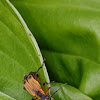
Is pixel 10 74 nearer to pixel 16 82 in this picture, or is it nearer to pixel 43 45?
pixel 16 82

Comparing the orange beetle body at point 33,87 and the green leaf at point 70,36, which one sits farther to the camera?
the green leaf at point 70,36

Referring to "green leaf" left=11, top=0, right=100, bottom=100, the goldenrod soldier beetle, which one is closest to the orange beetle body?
the goldenrod soldier beetle

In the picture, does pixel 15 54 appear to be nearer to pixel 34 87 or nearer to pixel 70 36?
pixel 34 87

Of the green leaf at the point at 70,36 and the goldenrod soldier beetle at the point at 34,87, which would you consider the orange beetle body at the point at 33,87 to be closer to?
the goldenrod soldier beetle at the point at 34,87

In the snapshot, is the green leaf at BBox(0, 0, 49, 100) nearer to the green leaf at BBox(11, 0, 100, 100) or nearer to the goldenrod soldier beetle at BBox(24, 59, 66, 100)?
the goldenrod soldier beetle at BBox(24, 59, 66, 100)

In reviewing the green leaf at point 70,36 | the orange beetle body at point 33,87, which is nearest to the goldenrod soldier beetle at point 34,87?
the orange beetle body at point 33,87

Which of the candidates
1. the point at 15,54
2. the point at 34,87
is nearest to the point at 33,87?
the point at 34,87
